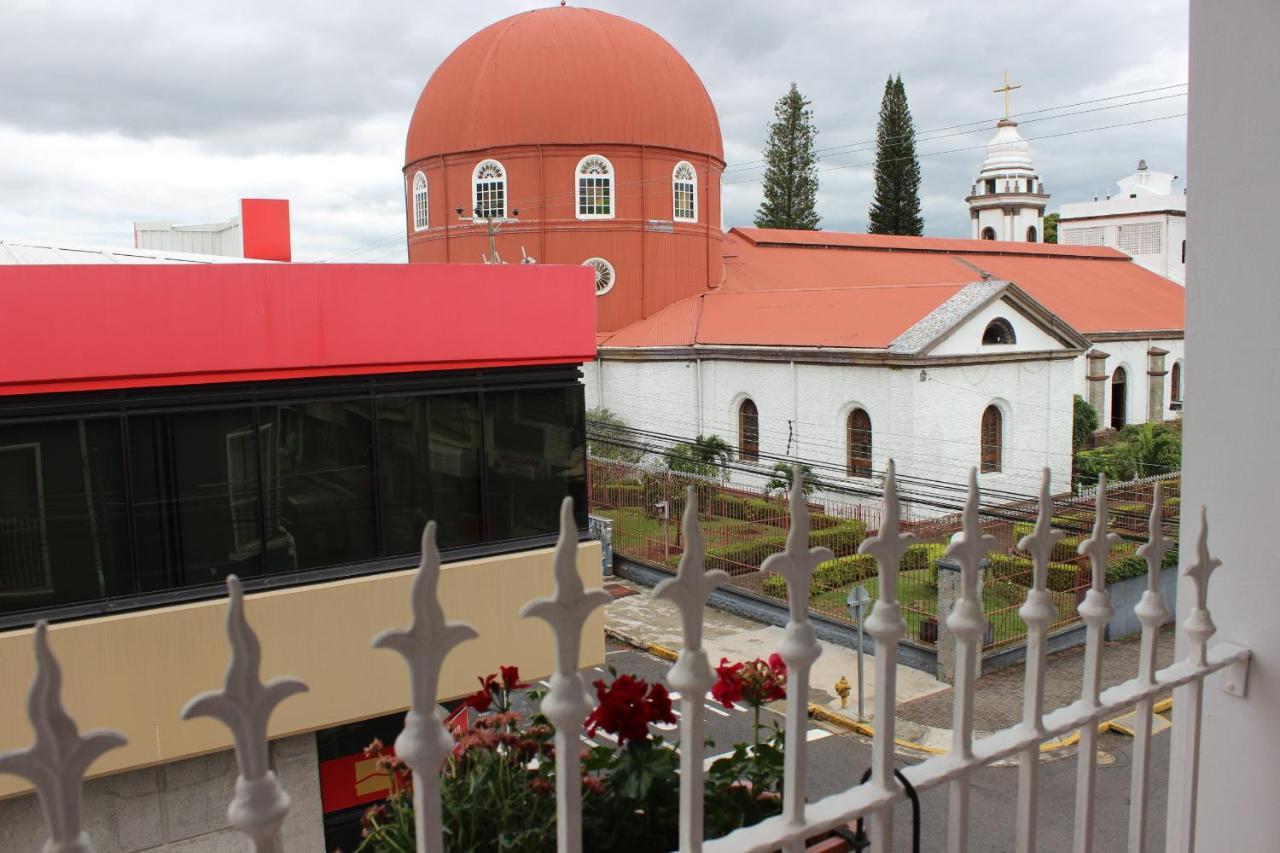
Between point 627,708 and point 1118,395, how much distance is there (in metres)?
35.8

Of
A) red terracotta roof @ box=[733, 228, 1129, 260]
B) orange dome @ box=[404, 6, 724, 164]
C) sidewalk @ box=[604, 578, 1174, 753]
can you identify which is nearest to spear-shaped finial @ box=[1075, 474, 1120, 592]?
sidewalk @ box=[604, 578, 1174, 753]

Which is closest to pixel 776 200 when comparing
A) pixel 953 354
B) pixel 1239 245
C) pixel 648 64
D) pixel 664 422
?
pixel 648 64

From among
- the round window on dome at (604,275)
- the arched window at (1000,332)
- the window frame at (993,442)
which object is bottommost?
the window frame at (993,442)

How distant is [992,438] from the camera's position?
82.2ft

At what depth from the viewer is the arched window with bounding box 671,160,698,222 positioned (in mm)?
30102

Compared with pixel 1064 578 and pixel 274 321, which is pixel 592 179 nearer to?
pixel 1064 578

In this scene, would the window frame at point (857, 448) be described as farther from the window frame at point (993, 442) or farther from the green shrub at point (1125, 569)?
the green shrub at point (1125, 569)

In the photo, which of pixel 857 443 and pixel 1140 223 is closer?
pixel 857 443

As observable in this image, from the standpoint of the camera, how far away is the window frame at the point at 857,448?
79.0 ft

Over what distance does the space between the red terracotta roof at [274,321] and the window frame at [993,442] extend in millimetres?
18416

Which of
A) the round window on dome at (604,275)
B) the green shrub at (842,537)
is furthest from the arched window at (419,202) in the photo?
the green shrub at (842,537)

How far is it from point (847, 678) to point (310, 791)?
9024mm

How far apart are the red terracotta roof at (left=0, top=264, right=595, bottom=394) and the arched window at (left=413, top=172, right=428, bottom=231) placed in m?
24.2

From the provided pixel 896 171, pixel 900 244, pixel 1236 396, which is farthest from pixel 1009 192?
pixel 1236 396
